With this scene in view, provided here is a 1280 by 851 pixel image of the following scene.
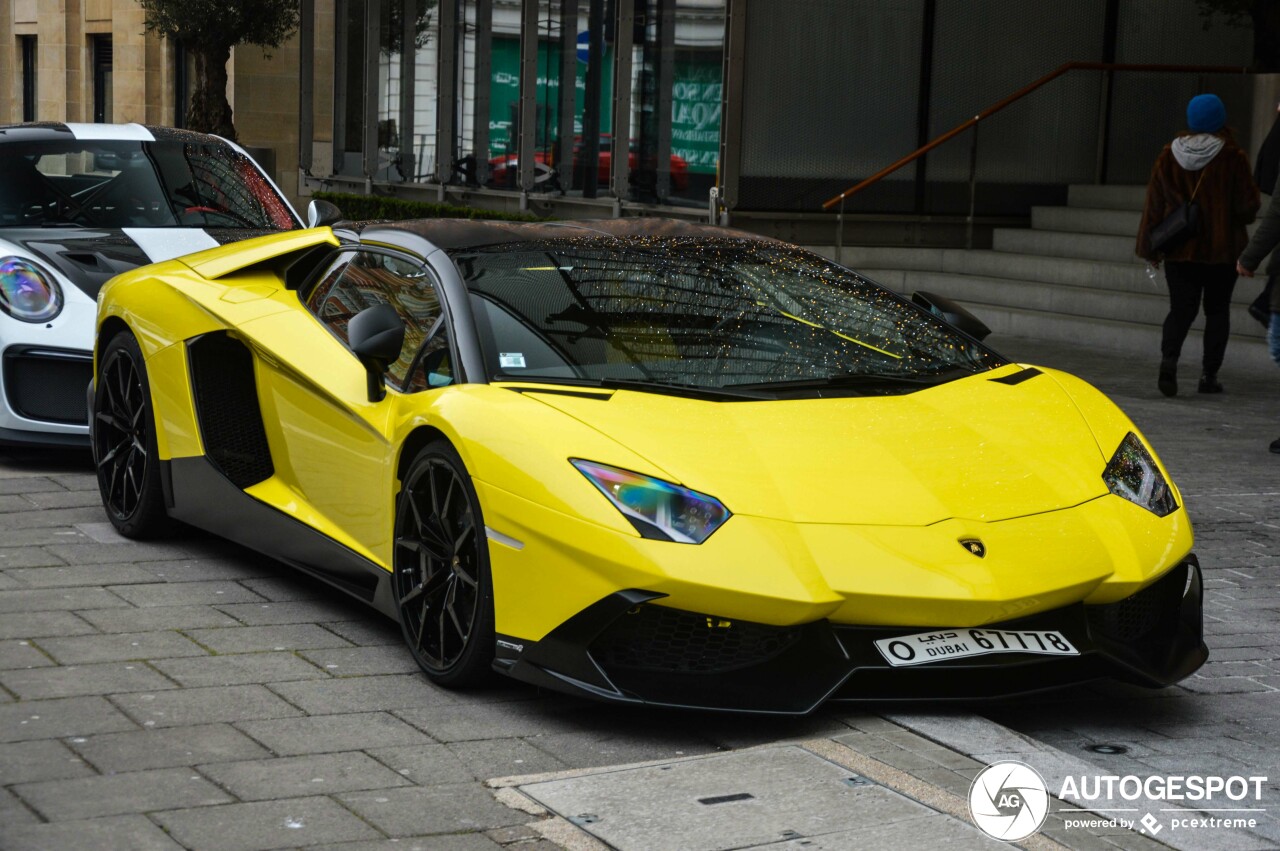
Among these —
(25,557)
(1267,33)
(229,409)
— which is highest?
(1267,33)

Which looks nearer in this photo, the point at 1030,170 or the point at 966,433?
the point at 966,433

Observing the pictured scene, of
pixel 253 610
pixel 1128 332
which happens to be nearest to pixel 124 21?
pixel 1128 332

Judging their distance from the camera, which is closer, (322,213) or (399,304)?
(399,304)

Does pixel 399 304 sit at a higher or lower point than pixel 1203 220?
lower

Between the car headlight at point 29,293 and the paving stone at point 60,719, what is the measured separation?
3.74 metres

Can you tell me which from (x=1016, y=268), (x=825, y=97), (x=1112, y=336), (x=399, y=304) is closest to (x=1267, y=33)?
(x=1016, y=268)

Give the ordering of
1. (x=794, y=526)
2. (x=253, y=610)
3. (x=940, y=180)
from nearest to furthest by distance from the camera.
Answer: (x=794, y=526) < (x=253, y=610) < (x=940, y=180)

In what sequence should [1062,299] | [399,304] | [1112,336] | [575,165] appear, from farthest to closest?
1. [575,165]
2. [1062,299]
3. [1112,336]
4. [399,304]

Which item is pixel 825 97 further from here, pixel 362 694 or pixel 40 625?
pixel 362 694

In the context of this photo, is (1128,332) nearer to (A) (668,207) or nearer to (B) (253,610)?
(A) (668,207)

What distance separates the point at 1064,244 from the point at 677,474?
42.0 feet

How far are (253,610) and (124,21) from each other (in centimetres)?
3539

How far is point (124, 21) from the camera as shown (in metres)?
38.5

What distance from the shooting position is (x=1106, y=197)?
1725cm
